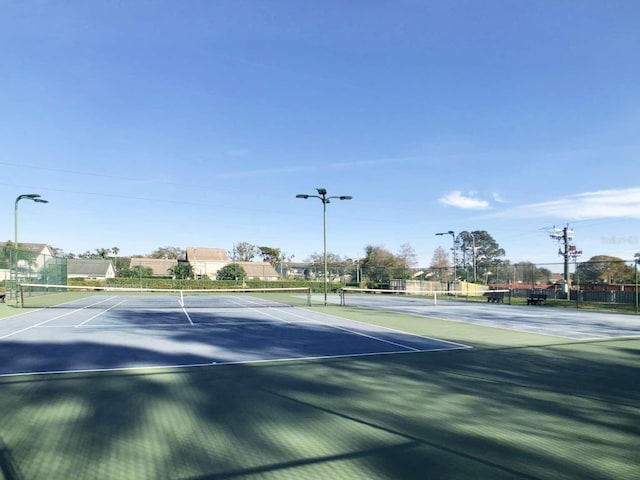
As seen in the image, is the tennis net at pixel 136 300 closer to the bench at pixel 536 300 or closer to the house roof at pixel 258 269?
the bench at pixel 536 300

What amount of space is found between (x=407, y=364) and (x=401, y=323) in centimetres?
727

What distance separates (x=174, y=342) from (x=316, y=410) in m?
5.75

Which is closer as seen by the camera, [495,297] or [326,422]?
[326,422]

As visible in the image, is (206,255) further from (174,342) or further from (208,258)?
(174,342)

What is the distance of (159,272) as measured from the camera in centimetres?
9075

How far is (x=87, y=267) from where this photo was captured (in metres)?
78.7

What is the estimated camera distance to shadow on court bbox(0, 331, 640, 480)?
360 centimetres

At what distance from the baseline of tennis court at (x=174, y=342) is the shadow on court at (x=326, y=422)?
37.9 inches

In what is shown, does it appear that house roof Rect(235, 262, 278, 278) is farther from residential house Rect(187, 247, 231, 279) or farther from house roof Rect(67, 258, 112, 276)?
house roof Rect(67, 258, 112, 276)

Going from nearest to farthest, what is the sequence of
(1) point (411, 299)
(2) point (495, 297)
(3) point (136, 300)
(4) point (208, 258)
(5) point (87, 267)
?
(3) point (136, 300) → (2) point (495, 297) → (1) point (411, 299) → (5) point (87, 267) → (4) point (208, 258)

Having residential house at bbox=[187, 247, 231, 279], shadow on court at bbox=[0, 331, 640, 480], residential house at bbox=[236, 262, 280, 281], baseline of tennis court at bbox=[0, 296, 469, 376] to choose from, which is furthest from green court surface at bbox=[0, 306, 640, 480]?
residential house at bbox=[187, 247, 231, 279]

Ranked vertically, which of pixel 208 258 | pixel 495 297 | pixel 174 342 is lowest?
pixel 495 297

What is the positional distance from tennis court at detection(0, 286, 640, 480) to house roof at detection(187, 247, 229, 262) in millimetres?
90897

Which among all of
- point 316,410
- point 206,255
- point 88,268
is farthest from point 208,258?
point 316,410
